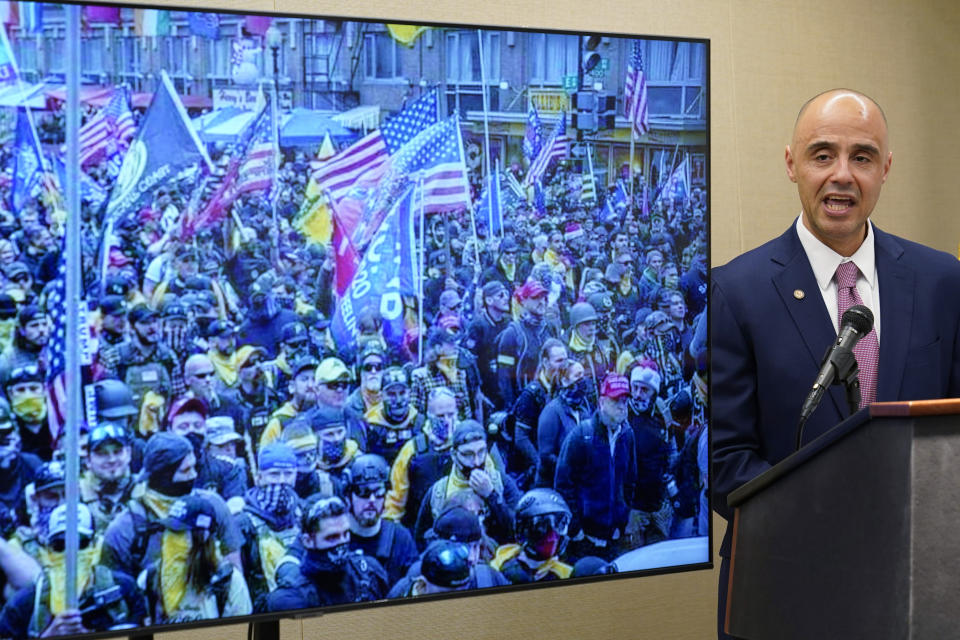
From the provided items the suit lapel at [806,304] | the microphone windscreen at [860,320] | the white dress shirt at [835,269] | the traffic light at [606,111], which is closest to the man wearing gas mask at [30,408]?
the traffic light at [606,111]

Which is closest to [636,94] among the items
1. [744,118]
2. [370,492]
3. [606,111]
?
[606,111]

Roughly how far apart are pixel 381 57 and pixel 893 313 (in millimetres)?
1219

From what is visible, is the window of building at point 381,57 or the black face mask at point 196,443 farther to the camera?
the window of building at point 381,57

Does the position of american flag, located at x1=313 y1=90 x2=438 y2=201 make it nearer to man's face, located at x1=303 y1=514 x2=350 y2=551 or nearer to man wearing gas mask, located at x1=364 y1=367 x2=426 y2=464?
man wearing gas mask, located at x1=364 y1=367 x2=426 y2=464

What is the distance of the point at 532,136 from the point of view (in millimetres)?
1898

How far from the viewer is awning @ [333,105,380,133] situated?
175cm

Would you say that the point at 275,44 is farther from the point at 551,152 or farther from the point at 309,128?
the point at 551,152

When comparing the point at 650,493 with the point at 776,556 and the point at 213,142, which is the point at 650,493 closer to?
the point at 776,556

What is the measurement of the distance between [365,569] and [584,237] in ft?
2.28

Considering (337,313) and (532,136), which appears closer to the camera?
(337,313)

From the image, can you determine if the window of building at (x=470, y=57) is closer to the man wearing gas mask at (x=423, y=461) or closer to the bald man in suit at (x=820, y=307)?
the man wearing gas mask at (x=423, y=461)

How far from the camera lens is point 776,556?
4.75 ft

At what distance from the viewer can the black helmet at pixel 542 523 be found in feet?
6.19

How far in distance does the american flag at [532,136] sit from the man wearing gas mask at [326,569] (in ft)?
2.24
